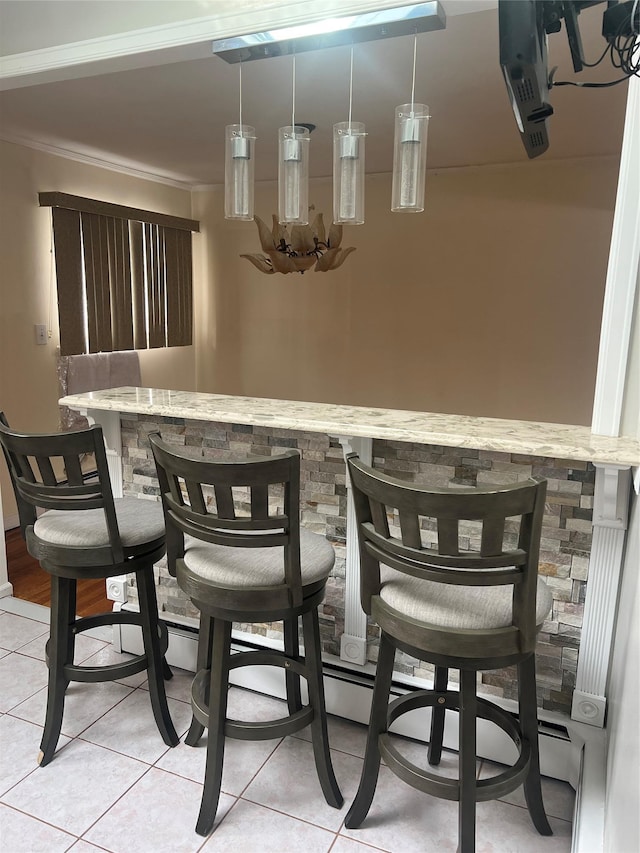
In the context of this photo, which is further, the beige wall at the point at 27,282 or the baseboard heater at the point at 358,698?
the beige wall at the point at 27,282

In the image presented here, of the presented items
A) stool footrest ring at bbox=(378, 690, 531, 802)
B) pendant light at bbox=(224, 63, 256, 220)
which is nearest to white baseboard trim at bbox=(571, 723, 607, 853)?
stool footrest ring at bbox=(378, 690, 531, 802)

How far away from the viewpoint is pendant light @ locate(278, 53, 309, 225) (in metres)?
1.84

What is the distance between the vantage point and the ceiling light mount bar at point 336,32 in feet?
5.72

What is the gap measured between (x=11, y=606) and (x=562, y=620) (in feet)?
7.87

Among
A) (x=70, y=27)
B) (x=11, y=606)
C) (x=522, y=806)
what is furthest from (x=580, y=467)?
(x=11, y=606)

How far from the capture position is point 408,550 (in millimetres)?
1303

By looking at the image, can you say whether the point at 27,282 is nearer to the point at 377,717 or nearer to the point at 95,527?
the point at 95,527

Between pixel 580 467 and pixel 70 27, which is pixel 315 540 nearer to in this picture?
pixel 580 467

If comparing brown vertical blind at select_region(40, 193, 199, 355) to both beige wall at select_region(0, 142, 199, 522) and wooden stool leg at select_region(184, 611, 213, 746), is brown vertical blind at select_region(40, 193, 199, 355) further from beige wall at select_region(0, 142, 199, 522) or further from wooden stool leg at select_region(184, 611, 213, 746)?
wooden stool leg at select_region(184, 611, 213, 746)

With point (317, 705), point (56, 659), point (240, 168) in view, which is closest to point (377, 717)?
point (317, 705)

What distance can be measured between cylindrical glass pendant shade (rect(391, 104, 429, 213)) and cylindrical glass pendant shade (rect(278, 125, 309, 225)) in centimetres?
30

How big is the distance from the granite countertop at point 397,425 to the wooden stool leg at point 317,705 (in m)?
0.51

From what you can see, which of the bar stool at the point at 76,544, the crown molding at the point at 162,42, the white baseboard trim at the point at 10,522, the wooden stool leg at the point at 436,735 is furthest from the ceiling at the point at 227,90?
the white baseboard trim at the point at 10,522

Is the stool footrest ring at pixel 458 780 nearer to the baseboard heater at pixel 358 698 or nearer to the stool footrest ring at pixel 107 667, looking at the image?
the baseboard heater at pixel 358 698
